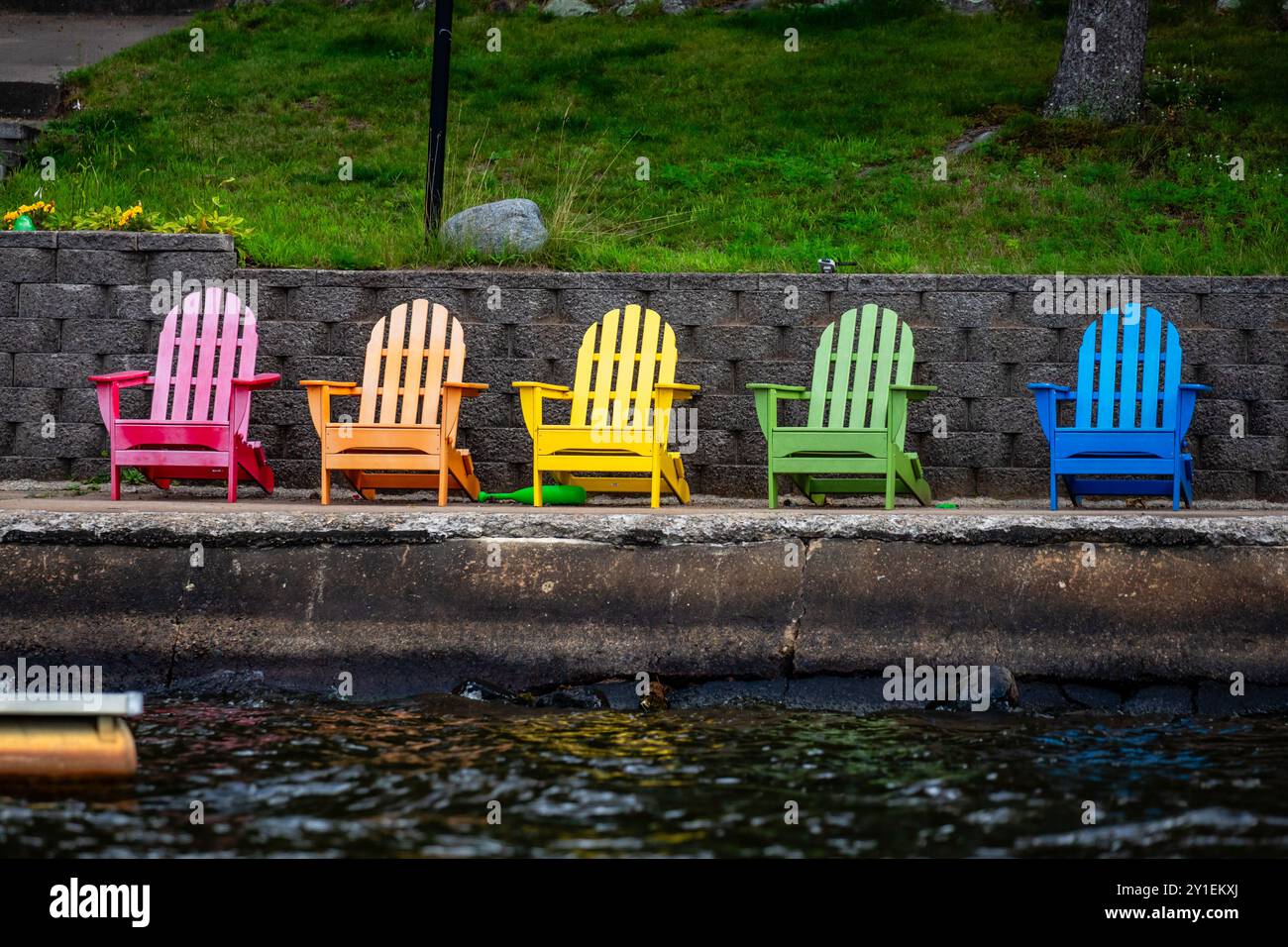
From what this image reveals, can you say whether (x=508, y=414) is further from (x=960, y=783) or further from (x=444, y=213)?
(x=960, y=783)

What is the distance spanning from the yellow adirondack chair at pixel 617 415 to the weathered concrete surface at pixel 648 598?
3.86 feet

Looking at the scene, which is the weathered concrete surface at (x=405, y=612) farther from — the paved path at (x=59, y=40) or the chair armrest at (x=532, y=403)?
the paved path at (x=59, y=40)

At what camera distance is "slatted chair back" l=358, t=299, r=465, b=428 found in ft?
21.0

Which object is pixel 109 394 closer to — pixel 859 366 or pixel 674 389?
pixel 674 389

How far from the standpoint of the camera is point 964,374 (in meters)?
6.81

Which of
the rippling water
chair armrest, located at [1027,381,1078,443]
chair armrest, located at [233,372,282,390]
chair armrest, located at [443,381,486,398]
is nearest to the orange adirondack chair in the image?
chair armrest, located at [443,381,486,398]

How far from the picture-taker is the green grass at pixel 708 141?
820cm

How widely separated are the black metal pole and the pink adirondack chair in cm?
144

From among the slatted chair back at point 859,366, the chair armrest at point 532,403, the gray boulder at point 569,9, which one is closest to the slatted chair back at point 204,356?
the chair armrest at point 532,403

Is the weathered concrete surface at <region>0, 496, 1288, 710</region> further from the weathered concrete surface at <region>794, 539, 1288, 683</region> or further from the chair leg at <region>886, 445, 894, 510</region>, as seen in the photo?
the chair leg at <region>886, 445, 894, 510</region>

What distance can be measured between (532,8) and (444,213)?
26.0 feet

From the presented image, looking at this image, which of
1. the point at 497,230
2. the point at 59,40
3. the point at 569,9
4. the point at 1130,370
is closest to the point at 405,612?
the point at 497,230

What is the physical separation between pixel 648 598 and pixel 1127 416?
2.76m
